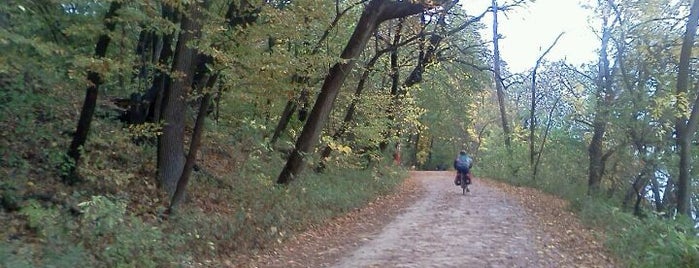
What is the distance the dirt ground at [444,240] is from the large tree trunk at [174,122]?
2768mm

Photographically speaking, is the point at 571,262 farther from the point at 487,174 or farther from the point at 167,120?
the point at 487,174

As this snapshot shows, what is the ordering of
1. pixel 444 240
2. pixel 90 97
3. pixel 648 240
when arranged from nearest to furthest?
pixel 90 97 < pixel 444 240 < pixel 648 240

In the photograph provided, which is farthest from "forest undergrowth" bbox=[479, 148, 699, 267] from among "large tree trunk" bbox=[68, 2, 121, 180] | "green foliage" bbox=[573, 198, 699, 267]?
"large tree trunk" bbox=[68, 2, 121, 180]

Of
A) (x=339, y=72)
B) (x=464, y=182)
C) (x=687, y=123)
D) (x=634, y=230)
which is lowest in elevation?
(x=634, y=230)

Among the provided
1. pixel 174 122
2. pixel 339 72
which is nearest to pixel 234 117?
pixel 339 72

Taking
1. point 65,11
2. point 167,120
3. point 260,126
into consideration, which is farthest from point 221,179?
point 65,11

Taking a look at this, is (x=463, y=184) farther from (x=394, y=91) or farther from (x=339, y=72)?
(x=339, y=72)

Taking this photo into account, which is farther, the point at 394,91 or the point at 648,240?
the point at 394,91

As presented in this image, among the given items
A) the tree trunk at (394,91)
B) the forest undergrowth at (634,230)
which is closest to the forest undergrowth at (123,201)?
the forest undergrowth at (634,230)

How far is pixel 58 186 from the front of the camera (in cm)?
1129

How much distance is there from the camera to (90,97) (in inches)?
460

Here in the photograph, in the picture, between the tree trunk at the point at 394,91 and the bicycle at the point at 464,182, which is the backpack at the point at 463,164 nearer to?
the bicycle at the point at 464,182

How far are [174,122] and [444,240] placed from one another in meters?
5.45

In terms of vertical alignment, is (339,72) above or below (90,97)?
above
